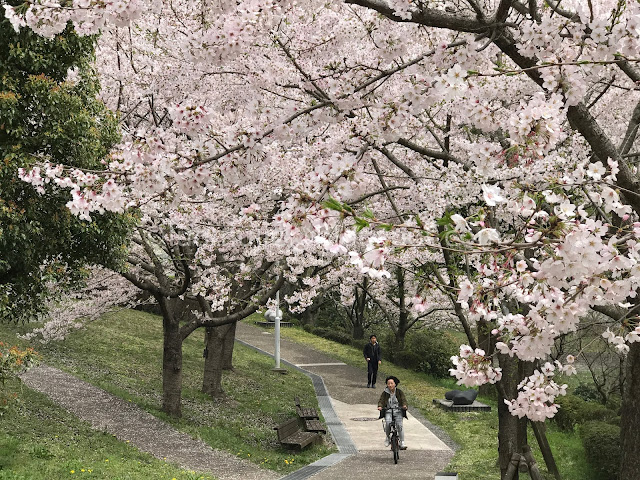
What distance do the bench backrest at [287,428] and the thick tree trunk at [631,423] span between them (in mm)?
7351

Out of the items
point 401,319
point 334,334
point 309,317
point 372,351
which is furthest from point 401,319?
point 309,317

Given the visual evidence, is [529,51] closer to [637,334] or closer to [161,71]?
[637,334]

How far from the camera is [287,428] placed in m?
13.1

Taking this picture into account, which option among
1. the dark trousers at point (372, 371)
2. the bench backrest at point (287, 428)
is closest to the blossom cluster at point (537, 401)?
the bench backrest at point (287, 428)

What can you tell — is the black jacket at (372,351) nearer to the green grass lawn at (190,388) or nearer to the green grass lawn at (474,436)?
the green grass lawn at (474,436)

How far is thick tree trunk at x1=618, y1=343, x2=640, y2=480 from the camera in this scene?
6258 mm

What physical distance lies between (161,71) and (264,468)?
23.0ft

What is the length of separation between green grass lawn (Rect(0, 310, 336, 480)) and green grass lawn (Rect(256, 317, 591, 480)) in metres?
2.90

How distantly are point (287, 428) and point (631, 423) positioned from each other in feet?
25.7

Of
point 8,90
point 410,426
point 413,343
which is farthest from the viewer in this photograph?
point 413,343

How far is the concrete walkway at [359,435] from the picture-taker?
440 inches

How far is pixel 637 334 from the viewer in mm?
4008

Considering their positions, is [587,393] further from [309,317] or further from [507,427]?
[309,317]

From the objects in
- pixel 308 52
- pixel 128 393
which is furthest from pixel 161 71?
pixel 128 393
